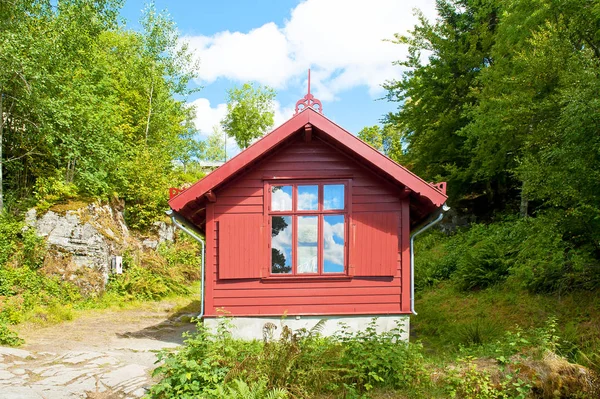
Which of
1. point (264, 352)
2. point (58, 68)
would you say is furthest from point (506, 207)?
point (58, 68)

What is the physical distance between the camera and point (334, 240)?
7.80 m

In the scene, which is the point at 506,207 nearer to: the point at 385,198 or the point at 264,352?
the point at 385,198

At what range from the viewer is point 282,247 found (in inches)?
306

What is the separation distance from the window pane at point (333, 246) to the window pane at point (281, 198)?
2.57 feet

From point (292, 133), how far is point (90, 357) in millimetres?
5383

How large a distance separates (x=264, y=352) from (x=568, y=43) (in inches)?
401

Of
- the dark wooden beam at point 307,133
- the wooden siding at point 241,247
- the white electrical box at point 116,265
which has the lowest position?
the white electrical box at point 116,265

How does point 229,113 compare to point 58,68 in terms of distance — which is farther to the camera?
point 229,113

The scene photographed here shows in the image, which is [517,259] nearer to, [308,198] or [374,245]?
[374,245]

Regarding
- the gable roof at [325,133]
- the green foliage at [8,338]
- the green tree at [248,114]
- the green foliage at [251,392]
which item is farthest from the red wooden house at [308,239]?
the green tree at [248,114]

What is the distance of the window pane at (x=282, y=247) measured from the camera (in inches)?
306

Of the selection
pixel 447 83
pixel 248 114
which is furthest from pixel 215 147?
pixel 447 83

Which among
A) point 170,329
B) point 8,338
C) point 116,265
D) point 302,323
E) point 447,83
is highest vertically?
point 447,83

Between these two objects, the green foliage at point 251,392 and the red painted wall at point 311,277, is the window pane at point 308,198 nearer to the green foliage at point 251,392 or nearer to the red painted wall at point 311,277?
the red painted wall at point 311,277
